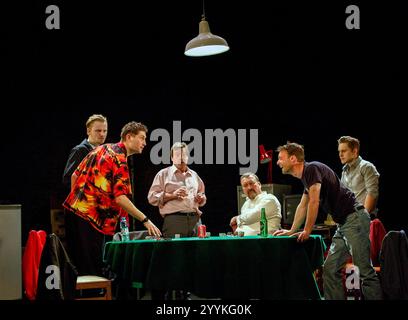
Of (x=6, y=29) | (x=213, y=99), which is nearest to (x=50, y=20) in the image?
(x=6, y=29)

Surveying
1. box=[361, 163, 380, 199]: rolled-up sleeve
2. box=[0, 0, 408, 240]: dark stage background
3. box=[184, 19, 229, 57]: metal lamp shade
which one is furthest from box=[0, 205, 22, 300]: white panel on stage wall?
box=[361, 163, 380, 199]: rolled-up sleeve

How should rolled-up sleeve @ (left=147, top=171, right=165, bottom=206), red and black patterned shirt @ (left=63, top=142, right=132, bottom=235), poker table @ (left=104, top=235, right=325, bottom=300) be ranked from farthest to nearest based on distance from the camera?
rolled-up sleeve @ (left=147, top=171, right=165, bottom=206) → red and black patterned shirt @ (left=63, top=142, right=132, bottom=235) → poker table @ (left=104, top=235, right=325, bottom=300)

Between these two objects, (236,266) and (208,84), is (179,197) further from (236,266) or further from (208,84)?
(208,84)

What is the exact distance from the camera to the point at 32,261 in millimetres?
5172

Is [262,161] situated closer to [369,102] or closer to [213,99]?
[213,99]

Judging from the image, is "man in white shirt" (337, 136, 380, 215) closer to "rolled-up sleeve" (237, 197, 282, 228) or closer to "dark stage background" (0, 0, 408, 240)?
"rolled-up sleeve" (237, 197, 282, 228)

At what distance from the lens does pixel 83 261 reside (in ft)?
12.0

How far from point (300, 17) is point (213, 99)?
1.49 metres

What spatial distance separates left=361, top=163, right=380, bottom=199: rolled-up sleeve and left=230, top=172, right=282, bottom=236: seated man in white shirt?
28.5 inches

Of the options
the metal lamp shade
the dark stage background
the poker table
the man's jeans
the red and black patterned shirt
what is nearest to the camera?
the poker table

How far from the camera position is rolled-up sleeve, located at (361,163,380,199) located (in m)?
4.26

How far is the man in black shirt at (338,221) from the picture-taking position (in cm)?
357

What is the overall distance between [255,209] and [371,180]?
971 millimetres

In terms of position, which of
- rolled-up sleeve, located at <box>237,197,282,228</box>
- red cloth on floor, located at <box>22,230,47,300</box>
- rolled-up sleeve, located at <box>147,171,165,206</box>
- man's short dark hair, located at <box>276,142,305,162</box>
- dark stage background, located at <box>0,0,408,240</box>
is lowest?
red cloth on floor, located at <box>22,230,47,300</box>
